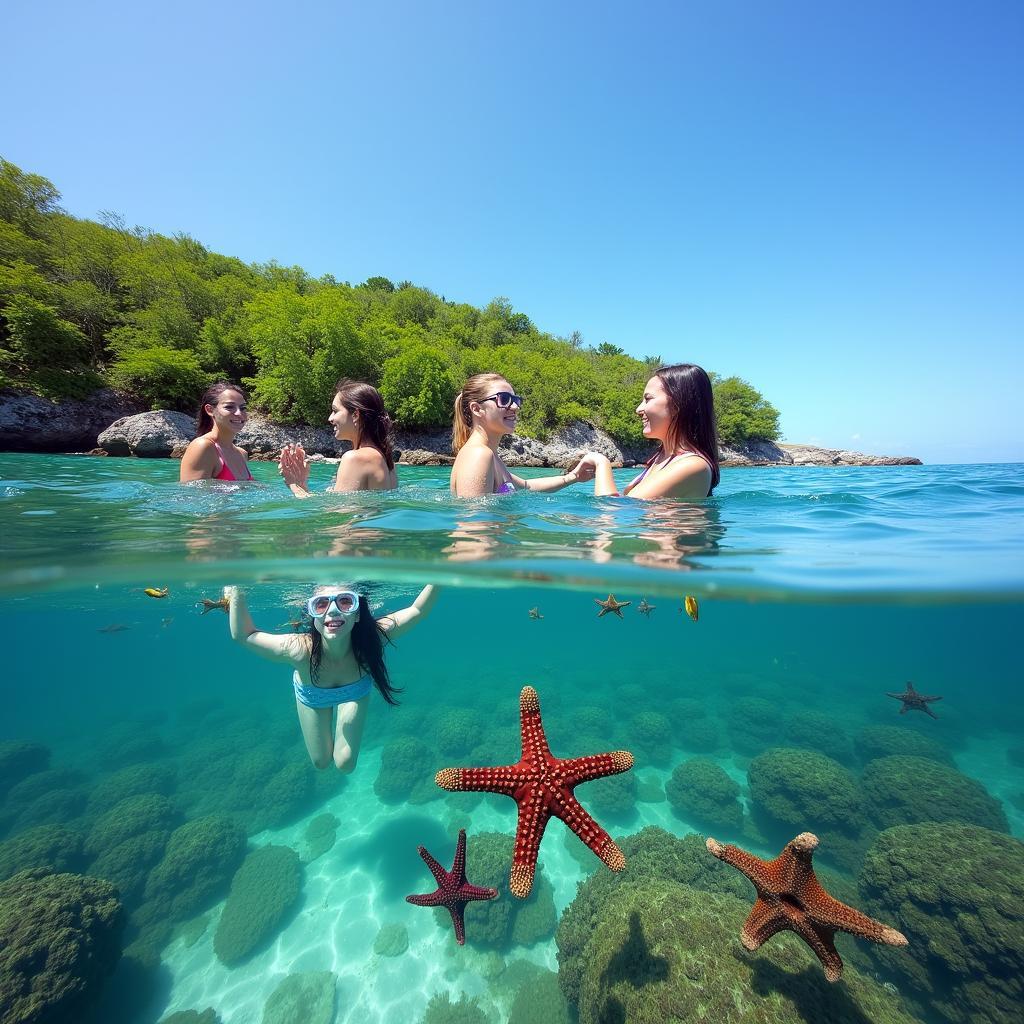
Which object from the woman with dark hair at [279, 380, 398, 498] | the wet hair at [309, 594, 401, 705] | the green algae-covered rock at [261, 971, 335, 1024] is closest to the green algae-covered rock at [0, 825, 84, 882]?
the green algae-covered rock at [261, 971, 335, 1024]

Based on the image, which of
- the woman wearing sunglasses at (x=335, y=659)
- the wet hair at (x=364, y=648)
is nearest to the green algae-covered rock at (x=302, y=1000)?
the woman wearing sunglasses at (x=335, y=659)

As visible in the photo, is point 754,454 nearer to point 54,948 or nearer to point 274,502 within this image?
point 274,502

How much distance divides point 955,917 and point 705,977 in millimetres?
3770

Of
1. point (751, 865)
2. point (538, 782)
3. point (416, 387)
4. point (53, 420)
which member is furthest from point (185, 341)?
point (751, 865)

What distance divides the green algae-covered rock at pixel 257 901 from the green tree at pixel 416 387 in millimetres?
24571

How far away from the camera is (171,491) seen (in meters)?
6.86

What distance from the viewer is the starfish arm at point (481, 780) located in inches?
95.7

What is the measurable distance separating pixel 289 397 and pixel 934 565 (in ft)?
101

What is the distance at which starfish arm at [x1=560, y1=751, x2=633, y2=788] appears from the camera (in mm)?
2527

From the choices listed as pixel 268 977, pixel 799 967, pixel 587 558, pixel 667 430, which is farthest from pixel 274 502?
pixel 799 967

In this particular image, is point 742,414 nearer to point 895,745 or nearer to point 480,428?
point 895,745

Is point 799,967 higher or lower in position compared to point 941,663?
higher

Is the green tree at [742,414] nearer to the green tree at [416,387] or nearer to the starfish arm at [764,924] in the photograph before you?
the green tree at [416,387]

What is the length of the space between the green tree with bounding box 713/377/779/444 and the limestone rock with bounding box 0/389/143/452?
4480cm
